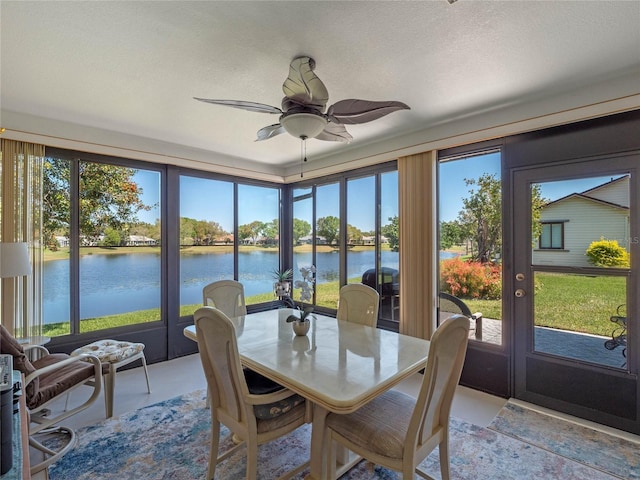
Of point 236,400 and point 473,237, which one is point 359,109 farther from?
point 473,237

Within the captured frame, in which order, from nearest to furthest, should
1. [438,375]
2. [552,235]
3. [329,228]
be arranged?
1. [438,375]
2. [552,235]
3. [329,228]

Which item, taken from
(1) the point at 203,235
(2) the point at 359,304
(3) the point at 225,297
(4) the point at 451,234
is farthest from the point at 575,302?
(1) the point at 203,235

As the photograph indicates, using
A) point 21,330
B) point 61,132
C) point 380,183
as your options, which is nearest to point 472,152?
point 380,183

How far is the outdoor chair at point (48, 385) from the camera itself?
1.94 meters

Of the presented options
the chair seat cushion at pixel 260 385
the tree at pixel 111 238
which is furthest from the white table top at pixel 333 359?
the tree at pixel 111 238

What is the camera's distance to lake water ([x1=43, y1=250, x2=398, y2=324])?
3.21m

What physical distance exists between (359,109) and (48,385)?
275 centimetres

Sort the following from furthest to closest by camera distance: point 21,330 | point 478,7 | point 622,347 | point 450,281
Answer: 1. point 450,281
2. point 21,330
3. point 622,347
4. point 478,7

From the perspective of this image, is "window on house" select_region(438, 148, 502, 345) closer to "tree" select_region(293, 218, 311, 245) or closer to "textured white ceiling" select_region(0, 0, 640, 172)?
"textured white ceiling" select_region(0, 0, 640, 172)

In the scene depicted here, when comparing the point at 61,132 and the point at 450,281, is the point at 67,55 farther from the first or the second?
the point at 450,281

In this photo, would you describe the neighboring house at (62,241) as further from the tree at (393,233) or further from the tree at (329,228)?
the tree at (393,233)

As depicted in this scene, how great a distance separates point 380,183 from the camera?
153 inches

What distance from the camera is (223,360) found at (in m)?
1.60

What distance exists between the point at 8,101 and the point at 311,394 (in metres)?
3.39
